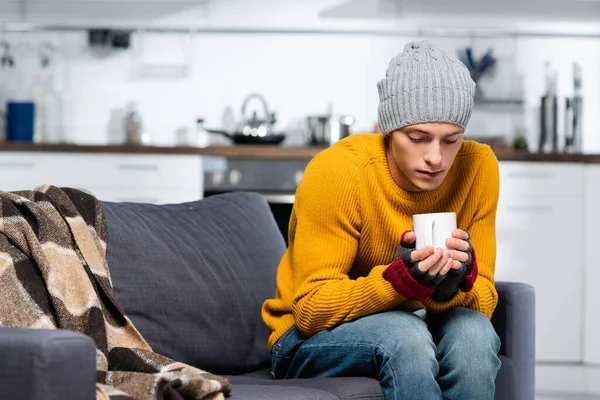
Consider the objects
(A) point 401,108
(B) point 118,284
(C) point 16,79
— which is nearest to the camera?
(A) point 401,108

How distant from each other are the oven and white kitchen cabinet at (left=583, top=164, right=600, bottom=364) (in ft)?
4.36

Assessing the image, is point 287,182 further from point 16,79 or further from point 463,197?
point 463,197

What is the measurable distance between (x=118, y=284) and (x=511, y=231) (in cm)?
280

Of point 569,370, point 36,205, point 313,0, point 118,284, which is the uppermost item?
point 313,0

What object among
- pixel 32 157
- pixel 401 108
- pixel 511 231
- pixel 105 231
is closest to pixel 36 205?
pixel 105 231

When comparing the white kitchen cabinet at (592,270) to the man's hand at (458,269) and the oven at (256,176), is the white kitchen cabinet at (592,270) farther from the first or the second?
the man's hand at (458,269)

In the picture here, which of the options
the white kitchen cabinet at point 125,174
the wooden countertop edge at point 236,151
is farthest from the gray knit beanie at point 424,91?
the white kitchen cabinet at point 125,174

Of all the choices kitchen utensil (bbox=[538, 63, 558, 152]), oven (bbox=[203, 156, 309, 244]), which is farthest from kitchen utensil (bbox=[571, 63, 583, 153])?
oven (bbox=[203, 156, 309, 244])

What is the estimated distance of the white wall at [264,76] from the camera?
519cm

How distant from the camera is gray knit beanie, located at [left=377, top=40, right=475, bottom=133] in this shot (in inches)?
80.1

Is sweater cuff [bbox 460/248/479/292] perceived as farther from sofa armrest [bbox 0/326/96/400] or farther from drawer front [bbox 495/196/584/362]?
drawer front [bbox 495/196/584/362]

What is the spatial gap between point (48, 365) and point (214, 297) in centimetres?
91

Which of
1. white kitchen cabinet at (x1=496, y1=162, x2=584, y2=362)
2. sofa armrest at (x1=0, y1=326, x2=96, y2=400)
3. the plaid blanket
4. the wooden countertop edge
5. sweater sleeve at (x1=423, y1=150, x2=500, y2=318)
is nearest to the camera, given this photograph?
sofa armrest at (x1=0, y1=326, x2=96, y2=400)

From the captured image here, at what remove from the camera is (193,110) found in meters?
5.21
